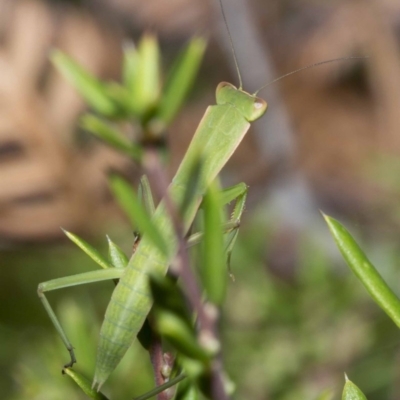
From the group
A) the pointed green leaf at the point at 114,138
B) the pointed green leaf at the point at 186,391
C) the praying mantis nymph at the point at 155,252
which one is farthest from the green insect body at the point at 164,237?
the pointed green leaf at the point at 114,138

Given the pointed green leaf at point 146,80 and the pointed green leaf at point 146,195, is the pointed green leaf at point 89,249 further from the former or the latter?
the pointed green leaf at point 146,195

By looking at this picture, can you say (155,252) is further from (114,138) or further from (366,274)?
(114,138)

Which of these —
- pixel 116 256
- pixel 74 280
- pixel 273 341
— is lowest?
pixel 273 341

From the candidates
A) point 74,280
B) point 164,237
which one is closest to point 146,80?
point 164,237

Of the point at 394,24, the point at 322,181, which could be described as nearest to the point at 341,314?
the point at 322,181

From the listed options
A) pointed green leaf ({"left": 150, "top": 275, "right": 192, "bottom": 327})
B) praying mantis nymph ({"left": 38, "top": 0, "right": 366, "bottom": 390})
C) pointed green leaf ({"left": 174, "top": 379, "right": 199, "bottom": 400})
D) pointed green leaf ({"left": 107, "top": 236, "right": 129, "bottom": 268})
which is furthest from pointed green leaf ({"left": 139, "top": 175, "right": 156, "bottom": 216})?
pointed green leaf ({"left": 150, "top": 275, "right": 192, "bottom": 327})

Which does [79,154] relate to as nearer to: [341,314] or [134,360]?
[134,360]
